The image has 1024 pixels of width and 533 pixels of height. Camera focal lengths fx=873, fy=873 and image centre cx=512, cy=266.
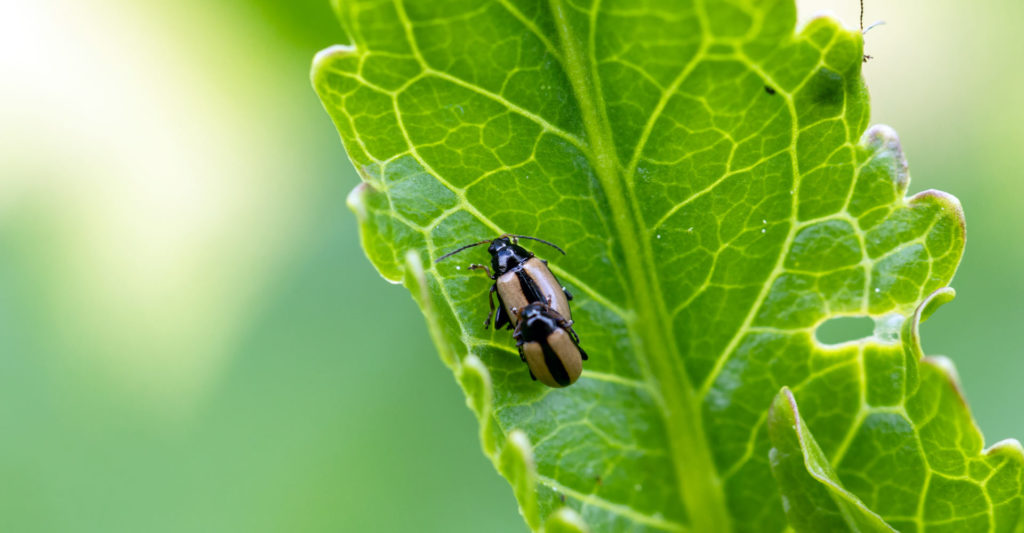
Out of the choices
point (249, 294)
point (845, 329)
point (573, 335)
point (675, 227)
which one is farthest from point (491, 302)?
point (249, 294)

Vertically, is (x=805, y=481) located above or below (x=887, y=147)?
below

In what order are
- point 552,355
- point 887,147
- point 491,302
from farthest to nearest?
point 491,302, point 552,355, point 887,147

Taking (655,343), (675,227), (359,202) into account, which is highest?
(359,202)

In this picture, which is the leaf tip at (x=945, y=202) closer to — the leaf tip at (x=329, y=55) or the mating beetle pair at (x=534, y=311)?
the mating beetle pair at (x=534, y=311)

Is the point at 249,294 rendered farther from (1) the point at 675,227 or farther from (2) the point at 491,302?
(1) the point at 675,227

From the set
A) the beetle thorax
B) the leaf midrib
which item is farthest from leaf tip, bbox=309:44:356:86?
the beetle thorax

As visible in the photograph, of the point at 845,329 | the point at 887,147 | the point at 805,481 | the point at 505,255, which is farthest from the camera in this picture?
the point at 845,329

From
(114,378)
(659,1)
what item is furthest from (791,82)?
(114,378)
